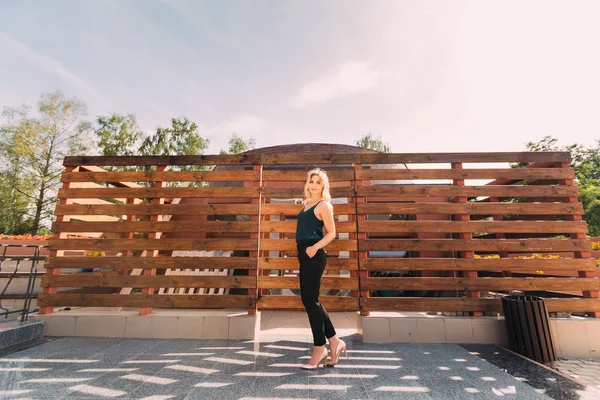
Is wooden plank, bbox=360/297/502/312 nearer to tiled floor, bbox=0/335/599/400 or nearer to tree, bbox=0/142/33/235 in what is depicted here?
tiled floor, bbox=0/335/599/400

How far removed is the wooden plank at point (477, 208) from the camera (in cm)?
354

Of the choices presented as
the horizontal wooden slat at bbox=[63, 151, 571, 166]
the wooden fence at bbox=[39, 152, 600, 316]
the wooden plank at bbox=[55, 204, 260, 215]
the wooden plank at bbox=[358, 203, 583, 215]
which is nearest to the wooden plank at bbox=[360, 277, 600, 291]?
the wooden fence at bbox=[39, 152, 600, 316]

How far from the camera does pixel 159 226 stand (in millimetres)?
3721

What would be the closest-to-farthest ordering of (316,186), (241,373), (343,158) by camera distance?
(241,373)
(316,186)
(343,158)

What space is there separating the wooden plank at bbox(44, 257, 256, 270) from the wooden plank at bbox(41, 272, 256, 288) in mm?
142

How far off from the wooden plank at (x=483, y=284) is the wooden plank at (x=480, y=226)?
2.30 feet

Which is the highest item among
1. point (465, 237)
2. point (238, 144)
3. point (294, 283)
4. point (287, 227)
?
point (238, 144)

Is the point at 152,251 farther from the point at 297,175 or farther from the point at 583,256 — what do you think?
the point at 583,256

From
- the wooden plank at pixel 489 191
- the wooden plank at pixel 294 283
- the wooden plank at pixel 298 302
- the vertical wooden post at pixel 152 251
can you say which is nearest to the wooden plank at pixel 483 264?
the wooden plank at pixel 294 283

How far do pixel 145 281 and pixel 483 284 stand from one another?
16.2ft

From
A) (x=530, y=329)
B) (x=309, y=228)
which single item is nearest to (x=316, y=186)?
(x=309, y=228)

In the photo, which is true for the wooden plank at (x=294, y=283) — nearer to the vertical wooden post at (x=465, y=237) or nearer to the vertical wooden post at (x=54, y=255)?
the vertical wooden post at (x=465, y=237)

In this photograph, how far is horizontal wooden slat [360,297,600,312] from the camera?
3303 millimetres

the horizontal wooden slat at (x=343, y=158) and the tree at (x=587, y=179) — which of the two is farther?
the tree at (x=587, y=179)
